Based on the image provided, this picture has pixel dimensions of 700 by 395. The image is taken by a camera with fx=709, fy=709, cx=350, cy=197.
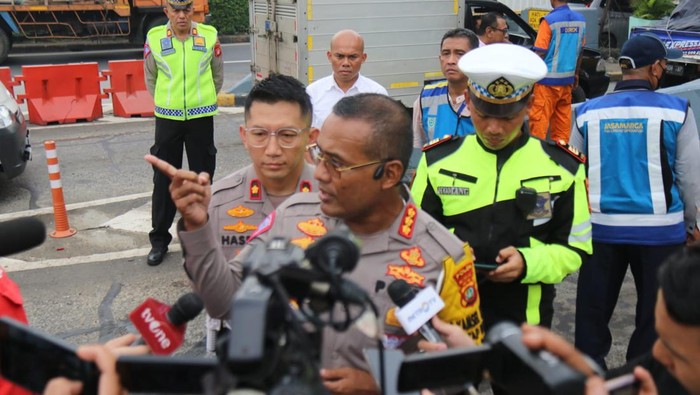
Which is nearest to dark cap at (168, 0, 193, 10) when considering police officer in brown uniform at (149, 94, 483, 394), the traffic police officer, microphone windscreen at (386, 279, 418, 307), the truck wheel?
the traffic police officer

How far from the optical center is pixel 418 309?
1.97 m

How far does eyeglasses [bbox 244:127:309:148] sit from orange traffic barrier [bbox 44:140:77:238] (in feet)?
14.8

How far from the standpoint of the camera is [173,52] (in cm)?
674

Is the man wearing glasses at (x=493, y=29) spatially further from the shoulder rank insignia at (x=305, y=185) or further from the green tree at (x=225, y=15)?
the green tree at (x=225, y=15)

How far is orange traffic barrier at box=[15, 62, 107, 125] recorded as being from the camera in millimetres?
11711

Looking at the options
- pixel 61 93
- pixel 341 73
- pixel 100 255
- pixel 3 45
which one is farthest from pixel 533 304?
pixel 3 45

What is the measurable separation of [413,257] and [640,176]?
2.32 meters

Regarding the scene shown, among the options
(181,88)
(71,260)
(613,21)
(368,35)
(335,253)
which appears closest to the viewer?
(335,253)

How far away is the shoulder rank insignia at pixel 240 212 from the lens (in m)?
3.06

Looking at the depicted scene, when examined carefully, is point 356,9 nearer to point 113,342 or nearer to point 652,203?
point 652,203

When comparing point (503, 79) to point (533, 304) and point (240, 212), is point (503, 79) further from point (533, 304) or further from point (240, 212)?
point (240, 212)

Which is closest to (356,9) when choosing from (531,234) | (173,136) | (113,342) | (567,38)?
(567,38)

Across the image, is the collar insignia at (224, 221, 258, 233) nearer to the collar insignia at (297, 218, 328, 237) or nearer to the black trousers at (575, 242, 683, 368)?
the collar insignia at (297, 218, 328, 237)

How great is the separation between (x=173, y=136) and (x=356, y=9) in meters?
3.70
